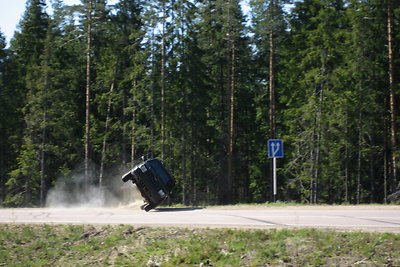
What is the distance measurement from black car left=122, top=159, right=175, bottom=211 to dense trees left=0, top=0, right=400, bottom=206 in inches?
560

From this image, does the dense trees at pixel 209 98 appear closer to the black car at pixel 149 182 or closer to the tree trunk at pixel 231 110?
the tree trunk at pixel 231 110

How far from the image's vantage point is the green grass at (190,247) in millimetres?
10008

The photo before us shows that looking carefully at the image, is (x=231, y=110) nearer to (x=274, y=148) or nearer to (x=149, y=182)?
(x=274, y=148)

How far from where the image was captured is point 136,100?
34062 millimetres

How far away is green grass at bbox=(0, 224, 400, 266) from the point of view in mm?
10008

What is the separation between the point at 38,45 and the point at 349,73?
25876 mm

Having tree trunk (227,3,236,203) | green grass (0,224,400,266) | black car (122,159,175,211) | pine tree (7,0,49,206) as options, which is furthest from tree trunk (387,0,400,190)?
pine tree (7,0,49,206)

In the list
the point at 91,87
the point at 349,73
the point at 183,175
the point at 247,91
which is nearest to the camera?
the point at 349,73

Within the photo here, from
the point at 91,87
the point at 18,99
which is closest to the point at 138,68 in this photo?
the point at 91,87

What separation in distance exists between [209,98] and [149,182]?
18.9 meters

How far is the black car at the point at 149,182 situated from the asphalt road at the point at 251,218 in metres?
0.46

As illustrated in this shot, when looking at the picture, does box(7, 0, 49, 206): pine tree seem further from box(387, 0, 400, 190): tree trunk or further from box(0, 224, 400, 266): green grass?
box(387, 0, 400, 190): tree trunk

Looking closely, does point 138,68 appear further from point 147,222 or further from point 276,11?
point 147,222

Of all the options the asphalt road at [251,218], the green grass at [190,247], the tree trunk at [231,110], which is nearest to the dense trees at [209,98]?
the tree trunk at [231,110]
